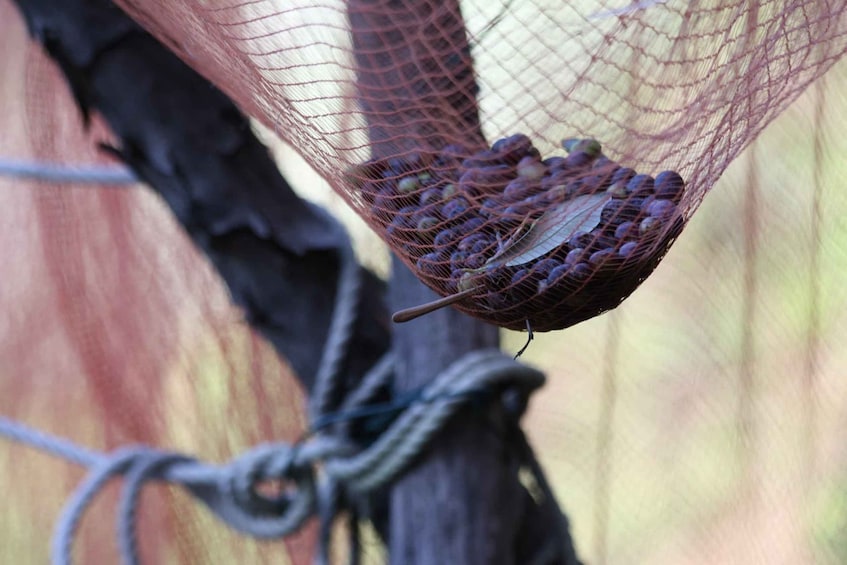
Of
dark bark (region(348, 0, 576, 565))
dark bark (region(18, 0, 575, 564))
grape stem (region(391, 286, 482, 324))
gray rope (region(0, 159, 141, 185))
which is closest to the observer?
grape stem (region(391, 286, 482, 324))

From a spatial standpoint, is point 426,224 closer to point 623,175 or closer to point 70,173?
point 623,175

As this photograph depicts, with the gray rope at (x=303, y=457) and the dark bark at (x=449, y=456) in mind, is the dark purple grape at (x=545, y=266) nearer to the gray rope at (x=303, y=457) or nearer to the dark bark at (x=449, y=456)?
the dark bark at (x=449, y=456)

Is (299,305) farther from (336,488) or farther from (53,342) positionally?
(53,342)

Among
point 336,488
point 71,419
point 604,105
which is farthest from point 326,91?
point 71,419

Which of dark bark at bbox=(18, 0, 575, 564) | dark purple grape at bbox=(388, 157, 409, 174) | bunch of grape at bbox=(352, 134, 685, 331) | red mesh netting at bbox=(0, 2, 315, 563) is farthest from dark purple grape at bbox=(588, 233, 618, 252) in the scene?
red mesh netting at bbox=(0, 2, 315, 563)

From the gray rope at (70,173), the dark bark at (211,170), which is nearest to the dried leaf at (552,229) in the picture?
the dark bark at (211,170)

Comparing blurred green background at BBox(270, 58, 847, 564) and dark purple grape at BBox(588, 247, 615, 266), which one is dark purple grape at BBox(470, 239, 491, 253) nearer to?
dark purple grape at BBox(588, 247, 615, 266)

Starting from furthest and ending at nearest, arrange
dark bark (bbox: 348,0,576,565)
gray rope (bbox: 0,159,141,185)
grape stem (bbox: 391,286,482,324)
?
gray rope (bbox: 0,159,141,185)
dark bark (bbox: 348,0,576,565)
grape stem (bbox: 391,286,482,324)

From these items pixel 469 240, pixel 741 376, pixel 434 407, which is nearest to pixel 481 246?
pixel 469 240
